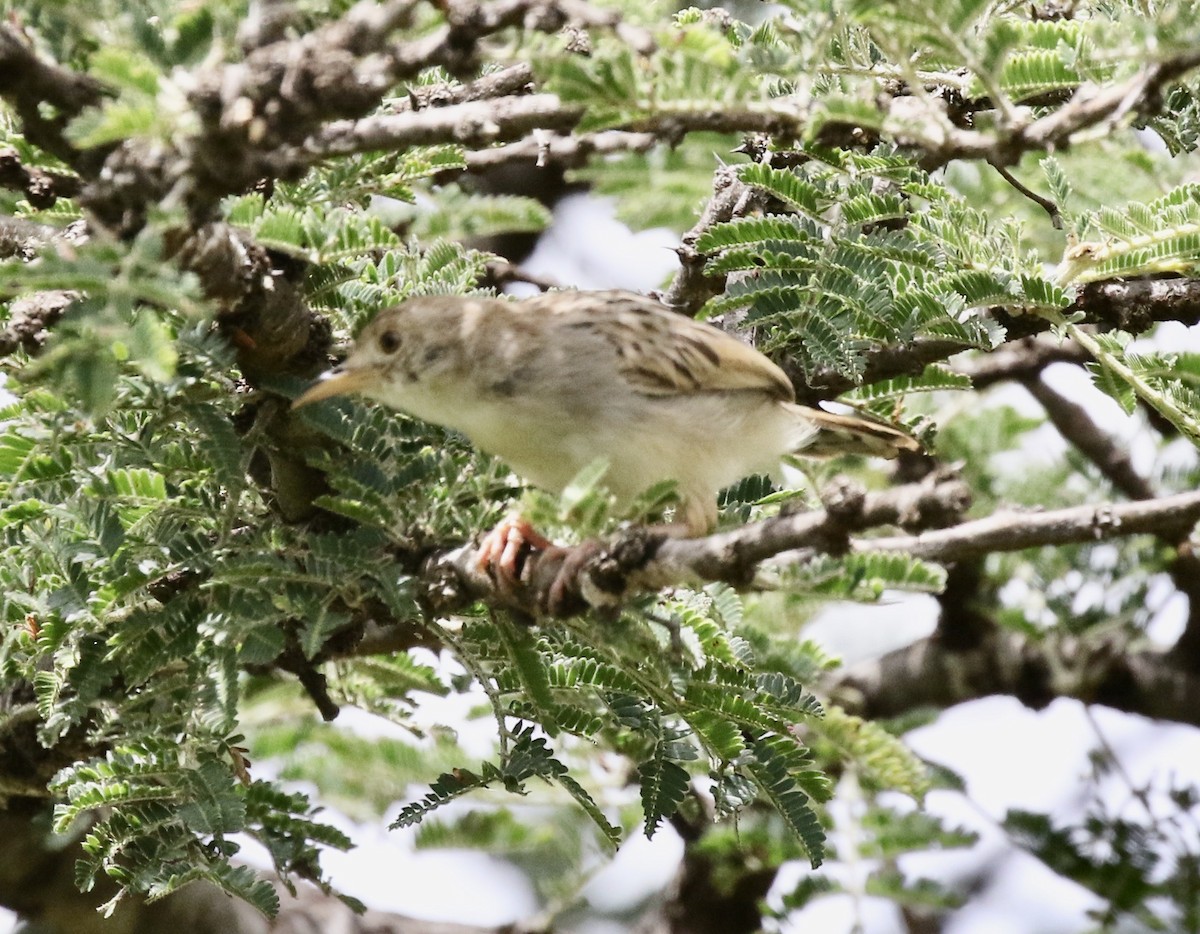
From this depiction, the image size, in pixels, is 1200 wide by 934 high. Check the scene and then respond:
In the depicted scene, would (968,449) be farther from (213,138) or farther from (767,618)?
(213,138)

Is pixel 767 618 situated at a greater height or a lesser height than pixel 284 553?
lesser

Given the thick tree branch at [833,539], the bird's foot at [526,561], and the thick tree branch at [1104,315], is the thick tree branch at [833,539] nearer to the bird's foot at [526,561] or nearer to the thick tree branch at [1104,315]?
the bird's foot at [526,561]

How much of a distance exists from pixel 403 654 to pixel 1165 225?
266cm

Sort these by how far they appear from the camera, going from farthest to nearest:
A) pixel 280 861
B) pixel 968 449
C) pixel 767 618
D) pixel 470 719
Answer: pixel 968 449 < pixel 767 618 < pixel 470 719 < pixel 280 861

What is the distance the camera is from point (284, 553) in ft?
11.7

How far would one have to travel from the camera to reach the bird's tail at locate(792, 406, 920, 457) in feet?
13.9

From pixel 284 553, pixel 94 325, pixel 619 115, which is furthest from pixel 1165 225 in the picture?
pixel 94 325

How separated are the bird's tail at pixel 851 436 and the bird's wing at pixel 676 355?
0.15 meters

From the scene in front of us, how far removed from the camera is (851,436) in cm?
438

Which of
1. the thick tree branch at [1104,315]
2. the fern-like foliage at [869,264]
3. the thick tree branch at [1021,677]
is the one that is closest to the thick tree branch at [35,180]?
the fern-like foliage at [869,264]

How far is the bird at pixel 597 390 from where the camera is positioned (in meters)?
3.92

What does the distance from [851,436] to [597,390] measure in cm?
87

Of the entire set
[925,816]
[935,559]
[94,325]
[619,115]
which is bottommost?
[925,816]

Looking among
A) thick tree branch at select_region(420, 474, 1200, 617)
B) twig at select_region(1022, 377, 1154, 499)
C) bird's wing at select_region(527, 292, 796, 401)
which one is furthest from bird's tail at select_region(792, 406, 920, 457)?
twig at select_region(1022, 377, 1154, 499)
